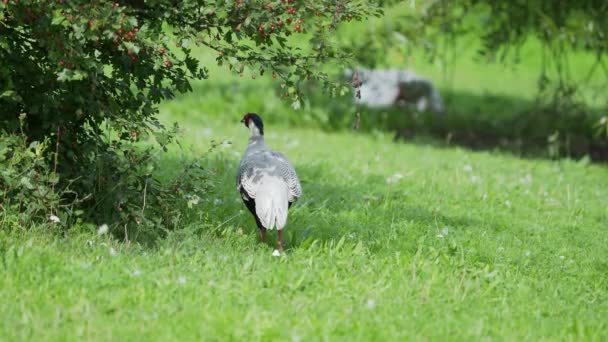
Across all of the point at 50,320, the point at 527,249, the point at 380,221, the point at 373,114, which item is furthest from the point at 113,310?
the point at 373,114

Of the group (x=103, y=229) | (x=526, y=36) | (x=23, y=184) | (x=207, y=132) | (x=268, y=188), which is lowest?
(x=207, y=132)

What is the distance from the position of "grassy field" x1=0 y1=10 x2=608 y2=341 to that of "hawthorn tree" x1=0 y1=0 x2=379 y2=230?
0.61 meters

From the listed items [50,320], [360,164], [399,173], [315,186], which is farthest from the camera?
[360,164]

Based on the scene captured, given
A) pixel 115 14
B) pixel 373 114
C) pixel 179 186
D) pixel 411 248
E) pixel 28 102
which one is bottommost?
pixel 373 114

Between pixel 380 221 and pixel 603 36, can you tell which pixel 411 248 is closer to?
pixel 380 221

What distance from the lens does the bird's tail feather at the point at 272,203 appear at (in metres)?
6.46

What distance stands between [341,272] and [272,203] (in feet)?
2.69

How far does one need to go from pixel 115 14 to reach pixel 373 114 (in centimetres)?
1147

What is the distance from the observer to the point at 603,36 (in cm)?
1216

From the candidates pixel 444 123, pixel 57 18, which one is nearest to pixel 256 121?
pixel 57 18

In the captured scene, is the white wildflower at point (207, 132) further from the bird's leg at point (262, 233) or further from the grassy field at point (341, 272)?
the bird's leg at point (262, 233)

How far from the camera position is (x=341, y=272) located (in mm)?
6133

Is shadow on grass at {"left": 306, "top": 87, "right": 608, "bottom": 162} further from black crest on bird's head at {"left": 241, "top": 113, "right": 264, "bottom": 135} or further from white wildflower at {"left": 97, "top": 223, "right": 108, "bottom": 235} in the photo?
white wildflower at {"left": 97, "top": 223, "right": 108, "bottom": 235}

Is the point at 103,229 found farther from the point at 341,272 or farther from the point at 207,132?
the point at 207,132
